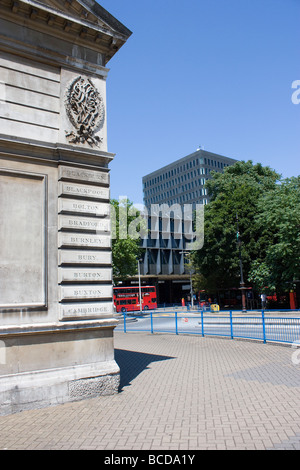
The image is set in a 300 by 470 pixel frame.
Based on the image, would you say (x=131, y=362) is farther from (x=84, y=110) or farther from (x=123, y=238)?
(x=123, y=238)

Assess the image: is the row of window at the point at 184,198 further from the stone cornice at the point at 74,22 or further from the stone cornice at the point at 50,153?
the stone cornice at the point at 50,153

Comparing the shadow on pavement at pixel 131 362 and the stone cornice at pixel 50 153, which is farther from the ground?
the stone cornice at pixel 50 153

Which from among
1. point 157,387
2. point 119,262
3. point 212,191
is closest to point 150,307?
point 119,262

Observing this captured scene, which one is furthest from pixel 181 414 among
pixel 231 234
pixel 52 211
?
pixel 231 234

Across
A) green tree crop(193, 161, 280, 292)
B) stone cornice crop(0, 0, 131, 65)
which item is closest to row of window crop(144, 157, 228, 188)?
green tree crop(193, 161, 280, 292)

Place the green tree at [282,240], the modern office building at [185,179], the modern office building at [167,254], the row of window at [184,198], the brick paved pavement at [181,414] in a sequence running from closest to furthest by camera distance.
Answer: the brick paved pavement at [181,414]
the green tree at [282,240]
the modern office building at [167,254]
the row of window at [184,198]
the modern office building at [185,179]

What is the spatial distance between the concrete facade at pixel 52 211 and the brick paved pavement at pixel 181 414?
0.78 m

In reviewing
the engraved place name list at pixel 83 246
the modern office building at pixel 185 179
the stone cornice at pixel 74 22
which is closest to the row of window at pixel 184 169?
the modern office building at pixel 185 179

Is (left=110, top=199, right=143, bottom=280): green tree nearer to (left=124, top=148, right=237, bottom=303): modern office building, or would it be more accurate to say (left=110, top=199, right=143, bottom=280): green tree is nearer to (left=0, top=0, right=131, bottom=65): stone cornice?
(left=124, top=148, right=237, bottom=303): modern office building

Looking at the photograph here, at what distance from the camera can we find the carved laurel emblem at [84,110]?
9695 millimetres

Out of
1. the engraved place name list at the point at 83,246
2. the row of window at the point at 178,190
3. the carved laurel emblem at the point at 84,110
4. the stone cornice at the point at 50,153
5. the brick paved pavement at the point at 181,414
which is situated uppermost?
the row of window at the point at 178,190

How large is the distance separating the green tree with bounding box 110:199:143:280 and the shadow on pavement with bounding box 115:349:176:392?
1012 inches

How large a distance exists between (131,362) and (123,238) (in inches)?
1148

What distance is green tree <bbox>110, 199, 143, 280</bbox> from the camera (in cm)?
4159
